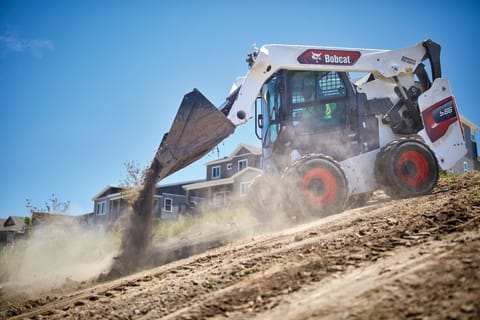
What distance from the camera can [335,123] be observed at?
8055mm

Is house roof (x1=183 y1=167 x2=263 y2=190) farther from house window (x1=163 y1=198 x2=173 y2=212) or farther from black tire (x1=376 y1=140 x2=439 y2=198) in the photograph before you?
black tire (x1=376 y1=140 x2=439 y2=198)

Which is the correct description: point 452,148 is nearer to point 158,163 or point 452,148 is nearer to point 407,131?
point 407,131

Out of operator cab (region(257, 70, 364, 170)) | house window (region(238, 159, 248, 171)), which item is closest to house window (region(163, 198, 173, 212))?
house window (region(238, 159, 248, 171))

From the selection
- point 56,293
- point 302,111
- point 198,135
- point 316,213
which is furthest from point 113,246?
point 302,111

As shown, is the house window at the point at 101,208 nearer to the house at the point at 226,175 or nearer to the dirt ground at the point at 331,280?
the house at the point at 226,175

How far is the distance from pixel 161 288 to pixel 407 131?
686cm

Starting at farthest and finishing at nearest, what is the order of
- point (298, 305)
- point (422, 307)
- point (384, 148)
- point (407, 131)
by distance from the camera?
point (407, 131) < point (384, 148) < point (298, 305) < point (422, 307)

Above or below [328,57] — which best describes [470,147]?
above

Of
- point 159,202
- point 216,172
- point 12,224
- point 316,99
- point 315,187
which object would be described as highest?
point 216,172

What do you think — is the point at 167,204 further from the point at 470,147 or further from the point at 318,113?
the point at 318,113

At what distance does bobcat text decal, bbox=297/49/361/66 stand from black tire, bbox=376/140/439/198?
212cm

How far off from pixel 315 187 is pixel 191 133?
→ 8.41 feet

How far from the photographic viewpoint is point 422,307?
224cm

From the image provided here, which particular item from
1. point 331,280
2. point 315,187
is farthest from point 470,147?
point 331,280
